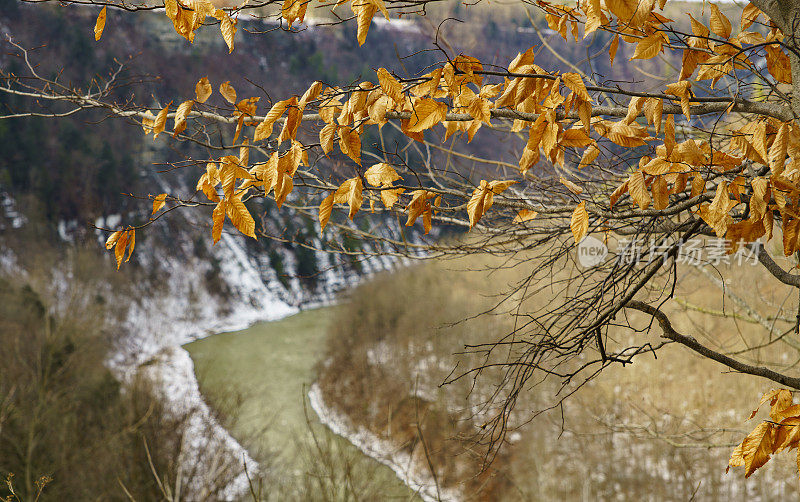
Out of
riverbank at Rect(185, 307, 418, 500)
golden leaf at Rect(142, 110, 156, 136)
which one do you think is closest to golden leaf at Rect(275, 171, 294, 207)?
golden leaf at Rect(142, 110, 156, 136)

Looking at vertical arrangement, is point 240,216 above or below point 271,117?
below

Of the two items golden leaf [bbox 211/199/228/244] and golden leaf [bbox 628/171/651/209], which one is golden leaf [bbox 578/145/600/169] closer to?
golden leaf [bbox 628/171/651/209]

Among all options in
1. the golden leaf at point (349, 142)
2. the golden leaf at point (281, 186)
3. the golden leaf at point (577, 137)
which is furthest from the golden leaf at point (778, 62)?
the golden leaf at point (281, 186)

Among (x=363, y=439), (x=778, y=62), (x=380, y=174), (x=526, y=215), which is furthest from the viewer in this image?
(x=363, y=439)

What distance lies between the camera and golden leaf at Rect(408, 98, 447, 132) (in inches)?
75.4

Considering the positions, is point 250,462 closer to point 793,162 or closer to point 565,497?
point 565,497

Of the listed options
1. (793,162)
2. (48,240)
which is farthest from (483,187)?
(48,240)

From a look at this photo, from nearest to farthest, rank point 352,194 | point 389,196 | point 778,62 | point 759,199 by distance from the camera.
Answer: point 759,199, point 352,194, point 389,196, point 778,62

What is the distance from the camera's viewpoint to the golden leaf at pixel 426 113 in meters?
1.92

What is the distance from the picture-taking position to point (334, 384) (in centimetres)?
1927

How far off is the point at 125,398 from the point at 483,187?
1380 centimetres

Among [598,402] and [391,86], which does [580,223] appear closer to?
[391,86]

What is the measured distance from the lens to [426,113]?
194 centimetres

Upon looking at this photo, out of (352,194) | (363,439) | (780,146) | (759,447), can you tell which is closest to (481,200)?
(352,194)
